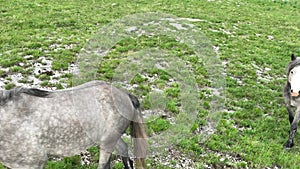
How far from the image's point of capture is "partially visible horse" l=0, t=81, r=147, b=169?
3.94 metres

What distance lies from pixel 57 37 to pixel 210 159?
7.83m

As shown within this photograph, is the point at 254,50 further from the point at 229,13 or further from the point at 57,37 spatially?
the point at 57,37

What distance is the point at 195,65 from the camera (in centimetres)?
1028

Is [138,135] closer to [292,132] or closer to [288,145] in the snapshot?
[288,145]

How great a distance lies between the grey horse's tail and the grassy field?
0.84 meters

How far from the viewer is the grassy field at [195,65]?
623cm

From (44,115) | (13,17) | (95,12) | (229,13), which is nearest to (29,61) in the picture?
(13,17)

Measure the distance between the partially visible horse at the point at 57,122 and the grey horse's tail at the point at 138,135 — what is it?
28 cm

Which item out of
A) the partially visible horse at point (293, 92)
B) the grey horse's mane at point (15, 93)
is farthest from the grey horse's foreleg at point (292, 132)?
the grey horse's mane at point (15, 93)

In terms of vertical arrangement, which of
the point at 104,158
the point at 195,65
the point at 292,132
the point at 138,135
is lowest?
the point at 292,132

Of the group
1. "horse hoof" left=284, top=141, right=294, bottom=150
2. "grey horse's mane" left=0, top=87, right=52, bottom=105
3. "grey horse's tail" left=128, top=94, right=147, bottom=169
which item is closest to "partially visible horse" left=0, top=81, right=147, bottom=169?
"grey horse's mane" left=0, top=87, right=52, bottom=105

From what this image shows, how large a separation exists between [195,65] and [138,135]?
233 inches

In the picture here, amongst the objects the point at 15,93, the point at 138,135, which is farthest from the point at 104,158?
the point at 15,93

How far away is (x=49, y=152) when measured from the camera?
411 cm
